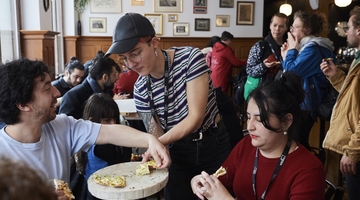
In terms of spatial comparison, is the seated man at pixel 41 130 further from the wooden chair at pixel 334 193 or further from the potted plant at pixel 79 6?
the potted plant at pixel 79 6

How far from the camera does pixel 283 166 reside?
1.59m

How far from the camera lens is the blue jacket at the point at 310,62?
313 cm

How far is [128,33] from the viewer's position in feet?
5.67

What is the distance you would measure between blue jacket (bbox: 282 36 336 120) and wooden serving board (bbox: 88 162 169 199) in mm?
1904

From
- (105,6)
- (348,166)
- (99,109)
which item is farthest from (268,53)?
(105,6)

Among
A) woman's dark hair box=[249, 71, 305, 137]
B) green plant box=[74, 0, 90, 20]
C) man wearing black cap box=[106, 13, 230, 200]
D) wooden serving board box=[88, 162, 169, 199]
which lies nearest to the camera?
wooden serving board box=[88, 162, 169, 199]

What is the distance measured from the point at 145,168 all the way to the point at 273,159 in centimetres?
59

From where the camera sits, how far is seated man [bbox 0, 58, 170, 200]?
61.0 inches

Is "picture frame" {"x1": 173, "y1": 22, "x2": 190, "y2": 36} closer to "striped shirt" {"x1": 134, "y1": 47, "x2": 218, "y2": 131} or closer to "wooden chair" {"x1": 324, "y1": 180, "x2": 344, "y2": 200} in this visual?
"striped shirt" {"x1": 134, "y1": 47, "x2": 218, "y2": 131}

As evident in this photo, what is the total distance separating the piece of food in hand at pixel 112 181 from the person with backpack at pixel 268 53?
247cm

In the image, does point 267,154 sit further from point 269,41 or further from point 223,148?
point 269,41

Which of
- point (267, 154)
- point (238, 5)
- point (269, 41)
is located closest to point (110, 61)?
point (269, 41)

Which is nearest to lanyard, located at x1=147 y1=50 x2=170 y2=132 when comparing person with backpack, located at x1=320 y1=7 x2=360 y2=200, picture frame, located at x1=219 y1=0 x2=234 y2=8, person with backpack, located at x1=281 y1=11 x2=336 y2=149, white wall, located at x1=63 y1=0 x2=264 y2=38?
person with backpack, located at x1=320 y1=7 x2=360 y2=200

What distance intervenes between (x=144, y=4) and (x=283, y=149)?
8286 millimetres
